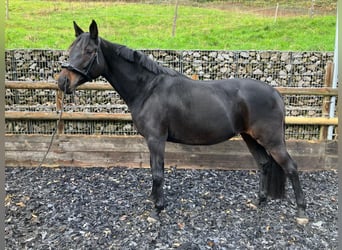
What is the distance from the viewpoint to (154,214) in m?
3.20

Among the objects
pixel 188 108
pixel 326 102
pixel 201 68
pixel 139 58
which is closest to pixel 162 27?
pixel 201 68

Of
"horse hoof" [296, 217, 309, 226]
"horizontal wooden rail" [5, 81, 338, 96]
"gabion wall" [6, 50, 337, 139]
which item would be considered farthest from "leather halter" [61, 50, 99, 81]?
"gabion wall" [6, 50, 337, 139]

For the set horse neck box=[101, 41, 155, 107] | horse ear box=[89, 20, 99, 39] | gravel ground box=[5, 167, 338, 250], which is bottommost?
gravel ground box=[5, 167, 338, 250]

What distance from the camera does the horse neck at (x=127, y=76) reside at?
10.2 feet

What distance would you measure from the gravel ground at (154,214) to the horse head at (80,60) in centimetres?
135

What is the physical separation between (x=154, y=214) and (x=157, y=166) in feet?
1.64

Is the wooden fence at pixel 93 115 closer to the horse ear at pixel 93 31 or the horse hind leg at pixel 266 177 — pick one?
the horse hind leg at pixel 266 177

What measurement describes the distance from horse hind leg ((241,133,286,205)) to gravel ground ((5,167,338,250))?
150mm

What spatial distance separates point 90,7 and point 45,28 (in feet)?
5.54

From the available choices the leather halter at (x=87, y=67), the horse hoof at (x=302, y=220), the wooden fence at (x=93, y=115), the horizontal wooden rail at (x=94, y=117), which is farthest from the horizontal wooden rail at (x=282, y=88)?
the horse hoof at (x=302, y=220)

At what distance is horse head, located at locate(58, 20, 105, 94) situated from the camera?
2820mm

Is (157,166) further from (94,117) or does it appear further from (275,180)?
(94,117)

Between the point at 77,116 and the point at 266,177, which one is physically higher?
the point at 77,116

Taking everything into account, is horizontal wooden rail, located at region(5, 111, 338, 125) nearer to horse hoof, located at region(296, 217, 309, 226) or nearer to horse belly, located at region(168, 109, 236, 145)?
horse belly, located at region(168, 109, 236, 145)
